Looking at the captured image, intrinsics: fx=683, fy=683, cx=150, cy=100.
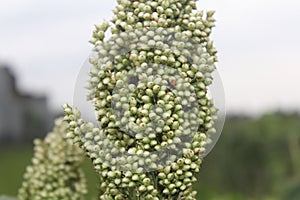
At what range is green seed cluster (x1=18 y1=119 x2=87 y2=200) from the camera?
3039 mm

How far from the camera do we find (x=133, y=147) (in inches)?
89.5

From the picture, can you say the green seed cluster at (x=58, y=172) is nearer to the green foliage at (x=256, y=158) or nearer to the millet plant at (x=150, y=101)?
the millet plant at (x=150, y=101)

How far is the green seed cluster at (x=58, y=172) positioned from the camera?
120 inches

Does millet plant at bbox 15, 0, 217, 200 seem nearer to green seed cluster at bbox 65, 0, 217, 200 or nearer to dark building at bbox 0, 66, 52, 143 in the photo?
green seed cluster at bbox 65, 0, 217, 200

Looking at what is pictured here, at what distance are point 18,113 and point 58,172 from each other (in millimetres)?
38197

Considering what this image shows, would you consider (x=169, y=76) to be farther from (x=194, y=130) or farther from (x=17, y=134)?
(x=17, y=134)

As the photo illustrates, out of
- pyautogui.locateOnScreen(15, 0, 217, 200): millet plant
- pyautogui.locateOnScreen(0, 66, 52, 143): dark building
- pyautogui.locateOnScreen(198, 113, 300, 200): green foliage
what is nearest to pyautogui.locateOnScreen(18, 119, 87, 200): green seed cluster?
pyautogui.locateOnScreen(15, 0, 217, 200): millet plant

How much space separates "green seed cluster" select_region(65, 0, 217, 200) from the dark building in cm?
3598

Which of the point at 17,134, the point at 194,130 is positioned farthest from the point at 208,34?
the point at 17,134

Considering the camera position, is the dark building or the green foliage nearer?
the green foliage

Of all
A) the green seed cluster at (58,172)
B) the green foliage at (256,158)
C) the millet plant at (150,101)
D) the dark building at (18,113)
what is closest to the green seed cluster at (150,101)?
the millet plant at (150,101)

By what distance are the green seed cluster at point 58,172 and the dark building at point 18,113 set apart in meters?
35.1

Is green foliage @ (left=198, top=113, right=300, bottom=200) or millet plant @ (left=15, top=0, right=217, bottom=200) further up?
green foliage @ (left=198, top=113, right=300, bottom=200)

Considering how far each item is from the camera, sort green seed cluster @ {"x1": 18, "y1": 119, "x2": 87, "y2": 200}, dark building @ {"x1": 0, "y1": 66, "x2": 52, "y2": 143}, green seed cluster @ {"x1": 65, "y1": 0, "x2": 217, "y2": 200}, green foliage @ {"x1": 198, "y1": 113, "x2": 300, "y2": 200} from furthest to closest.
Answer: dark building @ {"x1": 0, "y1": 66, "x2": 52, "y2": 143}, green foliage @ {"x1": 198, "y1": 113, "x2": 300, "y2": 200}, green seed cluster @ {"x1": 18, "y1": 119, "x2": 87, "y2": 200}, green seed cluster @ {"x1": 65, "y1": 0, "x2": 217, "y2": 200}
